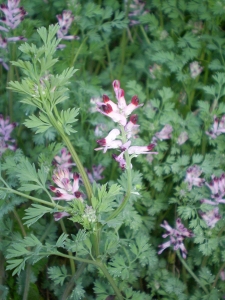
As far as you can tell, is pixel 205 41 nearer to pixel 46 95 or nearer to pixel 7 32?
pixel 7 32

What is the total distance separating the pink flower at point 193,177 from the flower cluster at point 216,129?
22cm

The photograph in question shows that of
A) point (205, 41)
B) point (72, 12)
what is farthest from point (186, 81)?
point (72, 12)

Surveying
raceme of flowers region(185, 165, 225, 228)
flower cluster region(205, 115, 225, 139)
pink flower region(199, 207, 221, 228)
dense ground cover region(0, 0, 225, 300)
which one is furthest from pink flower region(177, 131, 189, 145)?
pink flower region(199, 207, 221, 228)

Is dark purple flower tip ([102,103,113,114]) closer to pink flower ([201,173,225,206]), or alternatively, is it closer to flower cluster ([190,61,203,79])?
pink flower ([201,173,225,206])

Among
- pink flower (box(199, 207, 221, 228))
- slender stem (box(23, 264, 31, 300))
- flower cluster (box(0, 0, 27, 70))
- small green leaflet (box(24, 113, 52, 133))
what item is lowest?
slender stem (box(23, 264, 31, 300))

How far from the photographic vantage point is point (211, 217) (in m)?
1.85

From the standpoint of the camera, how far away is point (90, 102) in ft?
7.04

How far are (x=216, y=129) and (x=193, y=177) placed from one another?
11.4 inches

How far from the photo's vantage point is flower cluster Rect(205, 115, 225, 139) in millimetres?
1979

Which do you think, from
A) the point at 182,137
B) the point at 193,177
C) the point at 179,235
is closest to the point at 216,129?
the point at 182,137

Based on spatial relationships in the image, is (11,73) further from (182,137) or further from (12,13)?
(182,137)

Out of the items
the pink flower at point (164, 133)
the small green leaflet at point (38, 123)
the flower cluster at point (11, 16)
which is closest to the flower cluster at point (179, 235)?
the pink flower at point (164, 133)

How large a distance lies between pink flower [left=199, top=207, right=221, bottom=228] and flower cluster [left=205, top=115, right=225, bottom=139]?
0.39 metres

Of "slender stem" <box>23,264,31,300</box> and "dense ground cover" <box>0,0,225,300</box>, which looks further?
"slender stem" <box>23,264,31,300</box>
